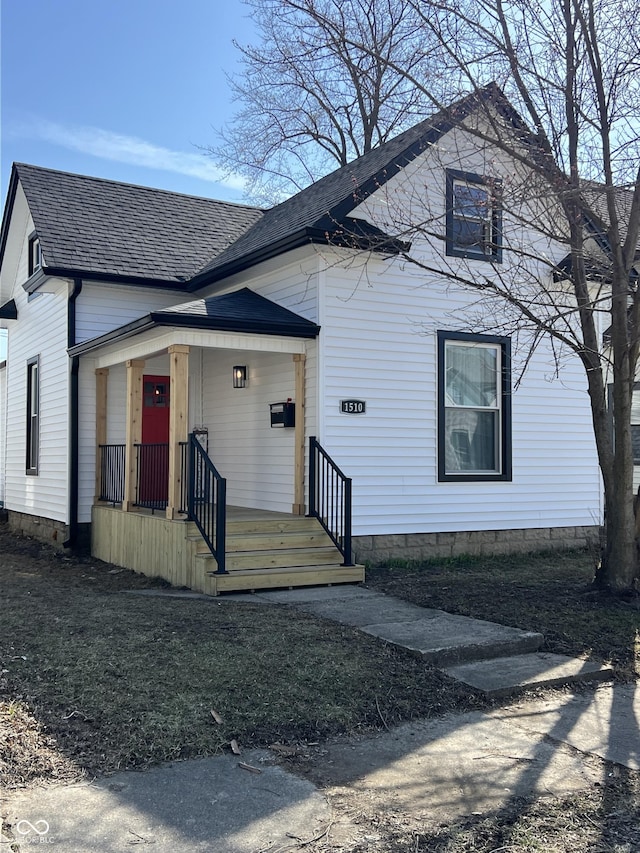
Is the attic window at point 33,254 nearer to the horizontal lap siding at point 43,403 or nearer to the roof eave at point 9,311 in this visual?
the horizontal lap siding at point 43,403

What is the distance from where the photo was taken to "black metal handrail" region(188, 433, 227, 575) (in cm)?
793

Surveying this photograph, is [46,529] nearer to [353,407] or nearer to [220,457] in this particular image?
[220,457]

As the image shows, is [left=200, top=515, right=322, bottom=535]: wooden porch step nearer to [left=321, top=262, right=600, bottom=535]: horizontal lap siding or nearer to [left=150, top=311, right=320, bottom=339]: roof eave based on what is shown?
[left=321, top=262, right=600, bottom=535]: horizontal lap siding

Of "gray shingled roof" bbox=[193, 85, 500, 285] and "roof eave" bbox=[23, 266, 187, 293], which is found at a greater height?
"gray shingled roof" bbox=[193, 85, 500, 285]

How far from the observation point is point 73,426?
11.4 metres

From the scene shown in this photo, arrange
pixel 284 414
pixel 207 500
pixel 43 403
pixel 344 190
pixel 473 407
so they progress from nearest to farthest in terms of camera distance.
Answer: pixel 207 500
pixel 284 414
pixel 344 190
pixel 473 407
pixel 43 403

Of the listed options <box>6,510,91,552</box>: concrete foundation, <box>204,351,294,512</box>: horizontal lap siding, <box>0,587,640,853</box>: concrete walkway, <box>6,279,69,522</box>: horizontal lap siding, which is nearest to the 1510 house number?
<box>204,351,294,512</box>: horizontal lap siding

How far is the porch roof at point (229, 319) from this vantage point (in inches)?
339

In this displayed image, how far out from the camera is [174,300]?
12.2 meters

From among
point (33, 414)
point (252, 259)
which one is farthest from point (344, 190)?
point (33, 414)

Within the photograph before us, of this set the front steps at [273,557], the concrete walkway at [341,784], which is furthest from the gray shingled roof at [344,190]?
the concrete walkway at [341,784]

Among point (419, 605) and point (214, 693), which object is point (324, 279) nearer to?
point (419, 605)

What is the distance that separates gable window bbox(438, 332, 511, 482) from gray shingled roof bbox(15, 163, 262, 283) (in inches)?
170

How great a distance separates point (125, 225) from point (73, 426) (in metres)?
3.67
